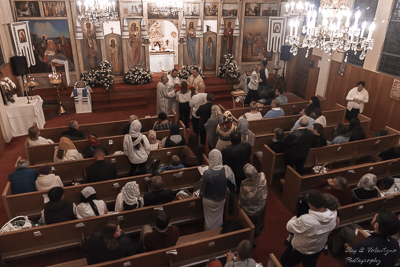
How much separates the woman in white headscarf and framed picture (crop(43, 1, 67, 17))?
9976 mm

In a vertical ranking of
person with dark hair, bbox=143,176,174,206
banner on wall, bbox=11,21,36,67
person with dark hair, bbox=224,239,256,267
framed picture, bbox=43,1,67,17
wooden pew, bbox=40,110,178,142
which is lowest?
wooden pew, bbox=40,110,178,142

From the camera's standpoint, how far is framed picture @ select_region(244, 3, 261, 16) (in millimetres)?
13531

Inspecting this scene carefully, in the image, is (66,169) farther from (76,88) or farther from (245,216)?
(76,88)

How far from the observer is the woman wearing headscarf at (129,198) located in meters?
4.78

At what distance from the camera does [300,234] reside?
3914mm

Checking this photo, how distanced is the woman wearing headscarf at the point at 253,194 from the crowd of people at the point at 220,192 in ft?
0.05

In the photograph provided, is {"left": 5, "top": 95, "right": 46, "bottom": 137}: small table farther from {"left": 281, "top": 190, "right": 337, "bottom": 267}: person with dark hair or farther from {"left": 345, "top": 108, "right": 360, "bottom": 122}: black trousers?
{"left": 345, "top": 108, "right": 360, "bottom": 122}: black trousers

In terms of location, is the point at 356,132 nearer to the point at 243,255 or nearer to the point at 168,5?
the point at 243,255

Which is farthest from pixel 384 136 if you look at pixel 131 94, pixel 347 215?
pixel 131 94

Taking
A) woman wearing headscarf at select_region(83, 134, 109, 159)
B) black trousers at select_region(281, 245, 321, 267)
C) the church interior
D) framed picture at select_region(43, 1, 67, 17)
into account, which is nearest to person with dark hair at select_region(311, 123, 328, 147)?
the church interior

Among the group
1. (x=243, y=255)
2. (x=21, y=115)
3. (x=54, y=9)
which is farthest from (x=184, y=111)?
(x=54, y=9)

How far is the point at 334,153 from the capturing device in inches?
287

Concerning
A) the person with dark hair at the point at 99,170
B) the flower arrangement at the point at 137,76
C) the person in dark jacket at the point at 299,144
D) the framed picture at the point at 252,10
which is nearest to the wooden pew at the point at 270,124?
the person in dark jacket at the point at 299,144

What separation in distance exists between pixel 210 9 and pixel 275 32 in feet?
10.1
